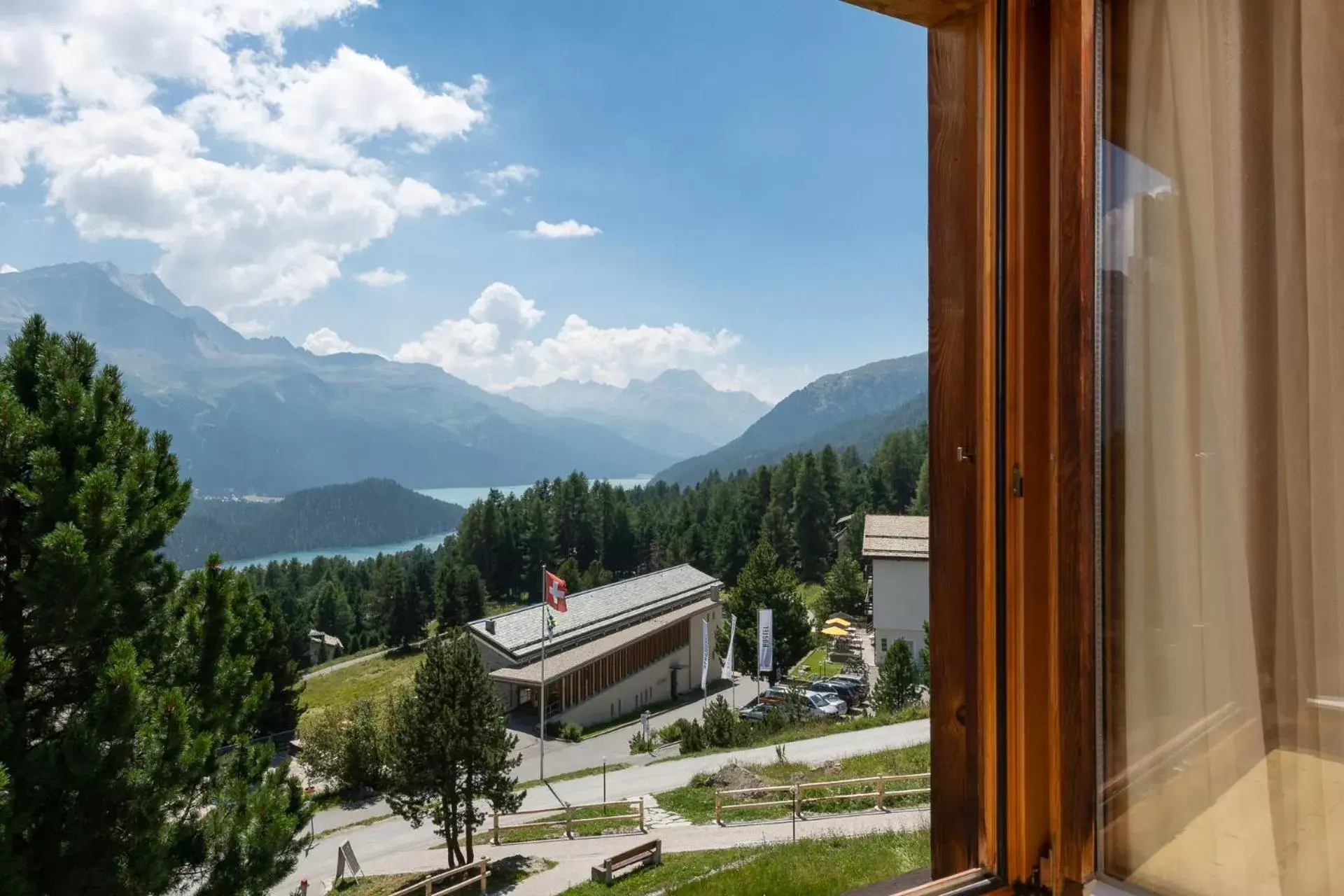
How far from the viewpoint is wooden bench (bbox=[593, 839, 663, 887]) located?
7.53 meters

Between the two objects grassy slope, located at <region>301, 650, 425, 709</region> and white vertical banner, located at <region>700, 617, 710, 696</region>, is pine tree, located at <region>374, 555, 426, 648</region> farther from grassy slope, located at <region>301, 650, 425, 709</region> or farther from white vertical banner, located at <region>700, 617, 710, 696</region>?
Result: white vertical banner, located at <region>700, 617, 710, 696</region>

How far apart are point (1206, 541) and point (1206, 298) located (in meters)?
0.32

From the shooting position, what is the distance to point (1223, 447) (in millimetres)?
938

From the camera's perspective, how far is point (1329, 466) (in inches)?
34.4

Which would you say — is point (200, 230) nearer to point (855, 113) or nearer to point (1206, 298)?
point (855, 113)

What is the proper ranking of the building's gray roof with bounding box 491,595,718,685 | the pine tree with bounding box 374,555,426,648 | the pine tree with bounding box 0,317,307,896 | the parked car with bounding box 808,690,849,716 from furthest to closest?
the pine tree with bounding box 374,555,426,648
the building's gray roof with bounding box 491,595,718,685
the parked car with bounding box 808,690,849,716
the pine tree with bounding box 0,317,307,896

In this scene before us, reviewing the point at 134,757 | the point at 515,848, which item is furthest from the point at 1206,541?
the point at 515,848

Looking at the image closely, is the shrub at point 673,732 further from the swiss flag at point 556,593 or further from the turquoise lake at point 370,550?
the turquoise lake at point 370,550

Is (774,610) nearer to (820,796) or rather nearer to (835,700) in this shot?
(835,700)

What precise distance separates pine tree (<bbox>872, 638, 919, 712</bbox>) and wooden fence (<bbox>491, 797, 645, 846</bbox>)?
21.2 feet

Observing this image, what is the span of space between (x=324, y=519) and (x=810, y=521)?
85.9 meters

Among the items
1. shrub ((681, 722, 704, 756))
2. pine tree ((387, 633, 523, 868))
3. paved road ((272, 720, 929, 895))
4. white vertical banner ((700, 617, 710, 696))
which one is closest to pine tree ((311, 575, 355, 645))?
white vertical banner ((700, 617, 710, 696))

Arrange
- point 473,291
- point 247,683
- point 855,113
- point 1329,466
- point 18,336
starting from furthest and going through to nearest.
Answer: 1. point 473,291
2. point 855,113
3. point 247,683
4. point 18,336
5. point 1329,466

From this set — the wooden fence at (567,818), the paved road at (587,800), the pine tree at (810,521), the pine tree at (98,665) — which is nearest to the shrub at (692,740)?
the paved road at (587,800)
